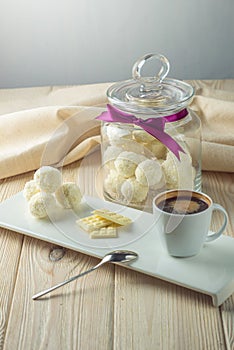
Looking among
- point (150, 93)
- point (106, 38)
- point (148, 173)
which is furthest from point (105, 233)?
point (106, 38)

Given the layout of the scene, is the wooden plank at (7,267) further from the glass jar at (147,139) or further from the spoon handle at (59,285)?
the glass jar at (147,139)

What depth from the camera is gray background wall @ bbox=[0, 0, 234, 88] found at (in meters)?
2.09

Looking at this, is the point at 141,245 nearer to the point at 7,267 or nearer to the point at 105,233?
the point at 105,233

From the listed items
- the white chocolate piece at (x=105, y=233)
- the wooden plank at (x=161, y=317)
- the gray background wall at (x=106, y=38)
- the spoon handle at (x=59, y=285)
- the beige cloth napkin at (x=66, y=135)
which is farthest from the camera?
the gray background wall at (x=106, y=38)

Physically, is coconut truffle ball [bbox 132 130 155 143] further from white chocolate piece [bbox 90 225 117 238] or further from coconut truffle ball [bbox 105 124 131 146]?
white chocolate piece [bbox 90 225 117 238]

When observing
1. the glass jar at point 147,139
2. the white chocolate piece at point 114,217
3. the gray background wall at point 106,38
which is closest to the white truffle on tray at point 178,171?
the glass jar at point 147,139

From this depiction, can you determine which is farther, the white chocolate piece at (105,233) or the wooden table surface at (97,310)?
the white chocolate piece at (105,233)

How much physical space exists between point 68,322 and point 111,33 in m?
1.40

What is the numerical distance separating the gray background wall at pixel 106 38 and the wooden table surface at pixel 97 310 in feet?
3.91

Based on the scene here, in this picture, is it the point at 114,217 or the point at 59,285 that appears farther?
the point at 114,217

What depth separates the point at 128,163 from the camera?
1.16 meters

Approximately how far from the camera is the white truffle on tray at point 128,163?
45.6 inches

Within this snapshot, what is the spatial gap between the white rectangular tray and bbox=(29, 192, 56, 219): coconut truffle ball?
0.01 meters

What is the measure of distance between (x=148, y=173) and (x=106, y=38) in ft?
3.58
